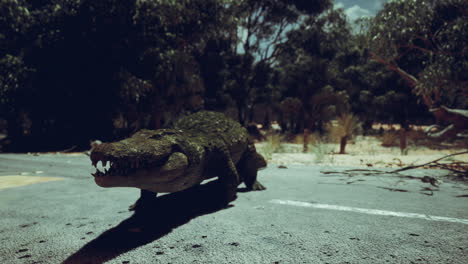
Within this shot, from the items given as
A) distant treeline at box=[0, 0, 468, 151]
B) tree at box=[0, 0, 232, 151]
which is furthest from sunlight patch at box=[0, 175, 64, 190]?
tree at box=[0, 0, 232, 151]

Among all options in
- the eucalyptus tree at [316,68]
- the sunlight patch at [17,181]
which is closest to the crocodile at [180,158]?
the sunlight patch at [17,181]

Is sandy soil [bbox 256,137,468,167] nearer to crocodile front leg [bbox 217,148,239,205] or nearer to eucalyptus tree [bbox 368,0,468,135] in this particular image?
eucalyptus tree [bbox 368,0,468,135]

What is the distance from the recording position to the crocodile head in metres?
1.87

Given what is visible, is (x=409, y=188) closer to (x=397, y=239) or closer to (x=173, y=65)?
(x=397, y=239)

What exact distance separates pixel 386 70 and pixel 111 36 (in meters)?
15.5

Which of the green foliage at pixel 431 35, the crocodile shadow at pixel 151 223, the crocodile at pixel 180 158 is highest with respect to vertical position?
the green foliage at pixel 431 35

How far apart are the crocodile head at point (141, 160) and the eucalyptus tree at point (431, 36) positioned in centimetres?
610

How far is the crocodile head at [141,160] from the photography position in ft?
6.13

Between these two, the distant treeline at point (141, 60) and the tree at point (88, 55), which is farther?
the tree at point (88, 55)

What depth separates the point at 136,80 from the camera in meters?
11.2

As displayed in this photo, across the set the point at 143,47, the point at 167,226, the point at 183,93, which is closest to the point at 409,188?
the point at 167,226

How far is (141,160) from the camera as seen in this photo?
6.64 ft

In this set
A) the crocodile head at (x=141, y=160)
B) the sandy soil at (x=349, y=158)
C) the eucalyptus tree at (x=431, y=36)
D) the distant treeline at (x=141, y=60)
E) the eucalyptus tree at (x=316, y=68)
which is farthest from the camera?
the eucalyptus tree at (x=316, y=68)

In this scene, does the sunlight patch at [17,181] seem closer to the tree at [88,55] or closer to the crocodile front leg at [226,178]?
the crocodile front leg at [226,178]
